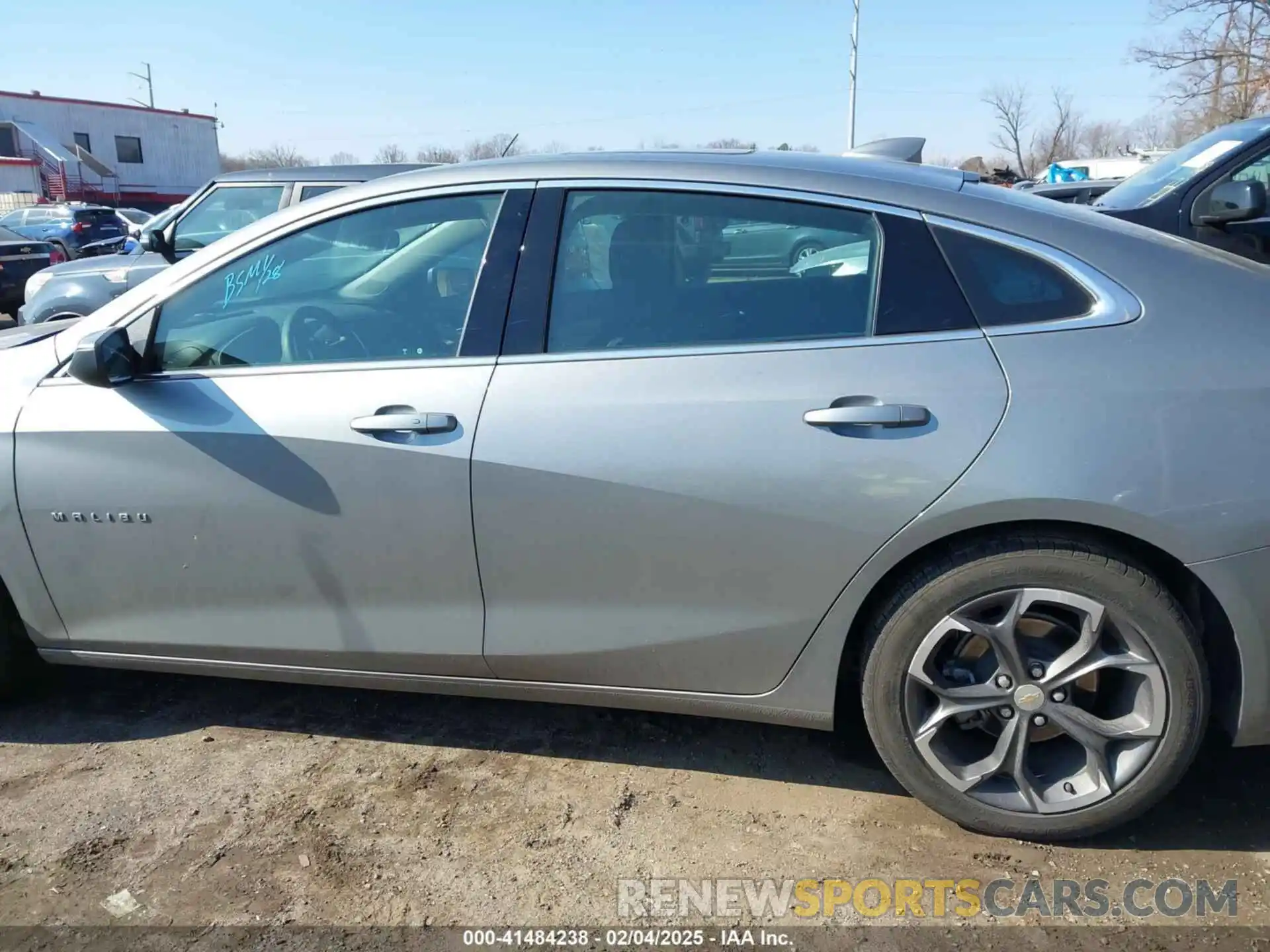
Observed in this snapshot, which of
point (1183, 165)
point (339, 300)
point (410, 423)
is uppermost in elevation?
point (1183, 165)

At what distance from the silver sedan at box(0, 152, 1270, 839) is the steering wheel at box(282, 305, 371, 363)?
0.04 ft

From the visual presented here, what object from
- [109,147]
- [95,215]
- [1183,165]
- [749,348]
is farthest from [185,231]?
[109,147]

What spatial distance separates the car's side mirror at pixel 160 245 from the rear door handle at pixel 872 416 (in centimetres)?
641

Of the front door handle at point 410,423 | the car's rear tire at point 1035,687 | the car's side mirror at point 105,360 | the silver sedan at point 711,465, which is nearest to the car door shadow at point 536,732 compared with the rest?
the car's rear tire at point 1035,687

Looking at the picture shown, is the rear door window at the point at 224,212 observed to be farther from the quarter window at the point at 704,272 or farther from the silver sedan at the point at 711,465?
the quarter window at the point at 704,272

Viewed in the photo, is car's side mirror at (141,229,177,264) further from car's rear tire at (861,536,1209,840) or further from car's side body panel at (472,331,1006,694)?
car's rear tire at (861,536,1209,840)

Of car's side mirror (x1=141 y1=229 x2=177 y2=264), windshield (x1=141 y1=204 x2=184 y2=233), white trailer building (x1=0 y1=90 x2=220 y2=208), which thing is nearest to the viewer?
car's side mirror (x1=141 y1=229 x2=177 y2=264)

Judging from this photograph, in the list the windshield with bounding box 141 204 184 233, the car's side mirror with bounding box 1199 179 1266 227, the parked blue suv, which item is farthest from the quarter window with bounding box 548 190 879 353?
the parked blue suv

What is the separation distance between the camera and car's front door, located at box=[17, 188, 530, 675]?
2506mm

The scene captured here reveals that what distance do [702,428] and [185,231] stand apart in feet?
21.8

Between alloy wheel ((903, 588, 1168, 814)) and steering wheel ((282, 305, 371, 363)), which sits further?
steering wheel ((282, 305, 371, 363))

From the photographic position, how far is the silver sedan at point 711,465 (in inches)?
86.4

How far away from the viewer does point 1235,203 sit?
481 cm

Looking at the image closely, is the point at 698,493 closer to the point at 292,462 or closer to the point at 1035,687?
the point at 1035,687
